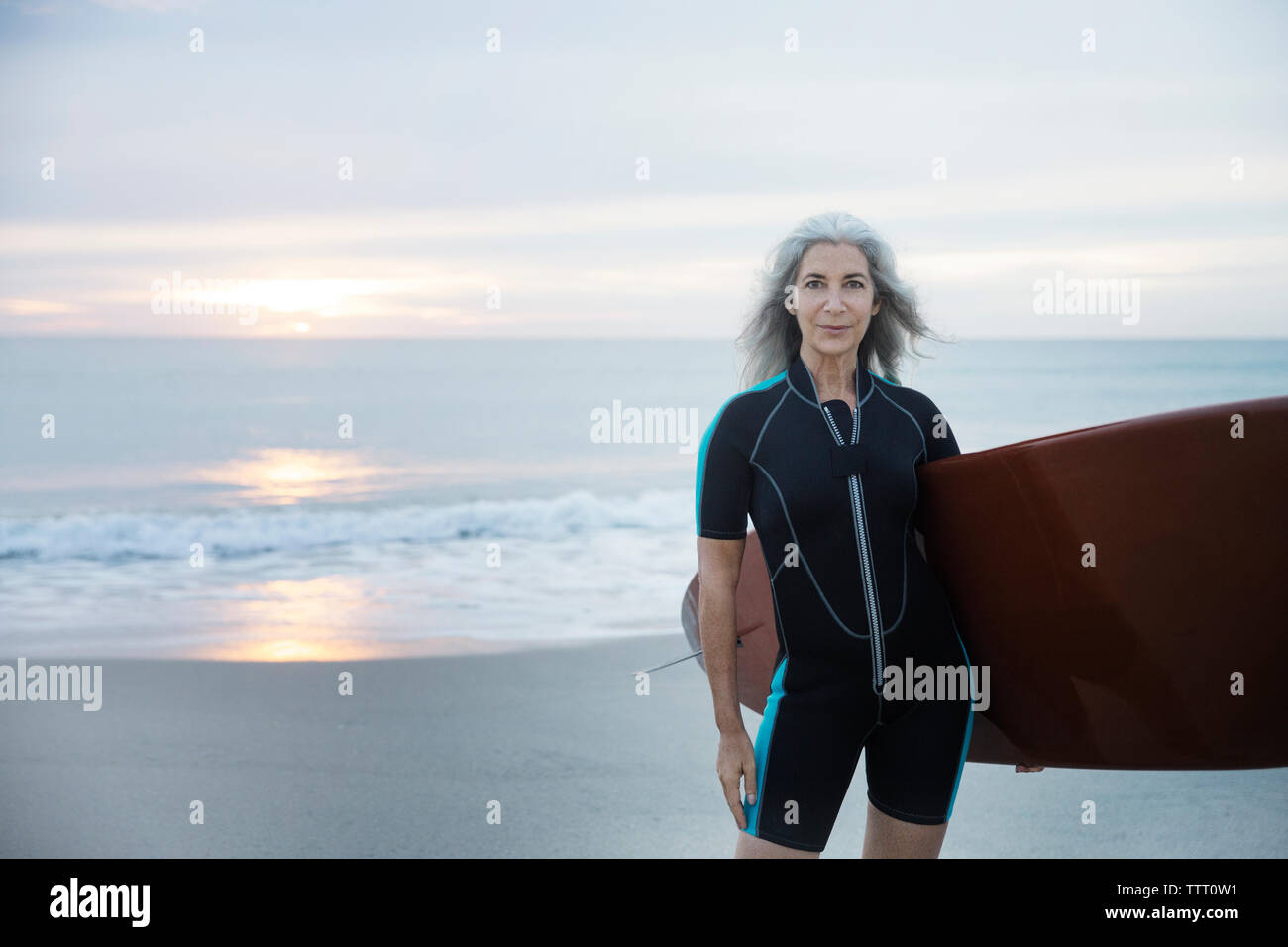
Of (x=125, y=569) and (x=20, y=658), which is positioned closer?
(x=20, y=658)

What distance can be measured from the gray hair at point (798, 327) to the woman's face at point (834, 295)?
0.09 feet

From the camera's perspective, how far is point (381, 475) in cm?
1094

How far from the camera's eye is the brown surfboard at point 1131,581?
170 cm

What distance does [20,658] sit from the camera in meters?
5.05

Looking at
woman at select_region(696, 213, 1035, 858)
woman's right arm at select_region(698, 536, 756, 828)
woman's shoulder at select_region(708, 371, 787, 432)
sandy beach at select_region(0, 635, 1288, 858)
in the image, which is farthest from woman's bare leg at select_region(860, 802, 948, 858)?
sandy beach at select_region(0, 635, 1288, 858)

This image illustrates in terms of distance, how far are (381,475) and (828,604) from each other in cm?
969

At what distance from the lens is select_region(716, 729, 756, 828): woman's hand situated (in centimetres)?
167

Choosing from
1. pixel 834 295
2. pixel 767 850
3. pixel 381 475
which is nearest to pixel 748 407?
pixel 834 295

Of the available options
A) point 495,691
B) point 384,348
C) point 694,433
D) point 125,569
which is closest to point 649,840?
point 495,691

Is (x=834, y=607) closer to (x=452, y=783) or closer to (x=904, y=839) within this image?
(x=904, y=839)

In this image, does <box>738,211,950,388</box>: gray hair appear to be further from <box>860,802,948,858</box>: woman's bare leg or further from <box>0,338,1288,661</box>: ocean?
<box>860,802,948,858</box>: woman's bare leg

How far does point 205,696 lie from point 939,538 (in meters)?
3.54
